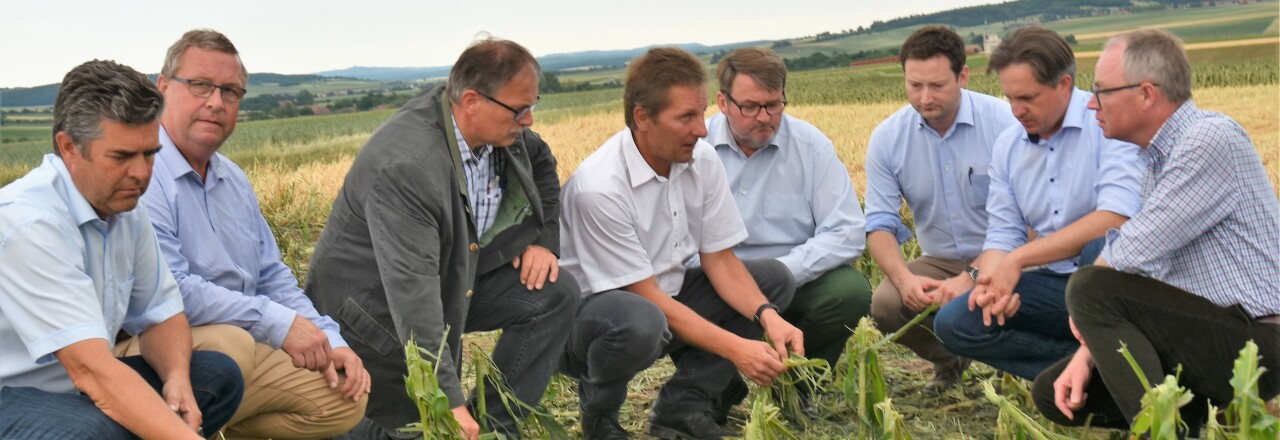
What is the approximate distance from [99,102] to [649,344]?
217 cm

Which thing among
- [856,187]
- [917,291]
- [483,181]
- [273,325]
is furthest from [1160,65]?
[856,187]

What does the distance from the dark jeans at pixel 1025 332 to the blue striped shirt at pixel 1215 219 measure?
756 millimetres

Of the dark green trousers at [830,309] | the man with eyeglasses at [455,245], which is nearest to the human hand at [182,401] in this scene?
the man with eyeglasses at [455,245]

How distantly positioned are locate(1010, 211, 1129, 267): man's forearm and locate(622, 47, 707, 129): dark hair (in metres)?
1.47

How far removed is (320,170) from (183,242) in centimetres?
1129

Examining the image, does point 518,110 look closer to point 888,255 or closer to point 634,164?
point 634,164

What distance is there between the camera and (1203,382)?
4.07 m

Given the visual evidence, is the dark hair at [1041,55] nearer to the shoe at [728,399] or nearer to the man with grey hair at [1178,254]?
the man with grey hair at [1178,254]

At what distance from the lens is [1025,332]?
4910 mm

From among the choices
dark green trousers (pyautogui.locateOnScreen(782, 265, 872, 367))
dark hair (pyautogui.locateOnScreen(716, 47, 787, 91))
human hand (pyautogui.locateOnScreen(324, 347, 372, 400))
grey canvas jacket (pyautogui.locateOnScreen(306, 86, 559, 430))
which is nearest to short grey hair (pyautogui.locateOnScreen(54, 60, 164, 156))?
grey canvas jacket (pyautogui.locateOnScreen(306, 86, 559, 430))

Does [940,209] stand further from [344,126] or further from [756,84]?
[344,126]

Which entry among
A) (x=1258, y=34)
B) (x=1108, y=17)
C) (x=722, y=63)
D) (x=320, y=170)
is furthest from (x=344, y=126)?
(x=722, y=63)

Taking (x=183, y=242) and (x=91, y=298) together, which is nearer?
(x=91, y=298)

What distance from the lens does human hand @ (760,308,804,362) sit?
4637 millimetres
